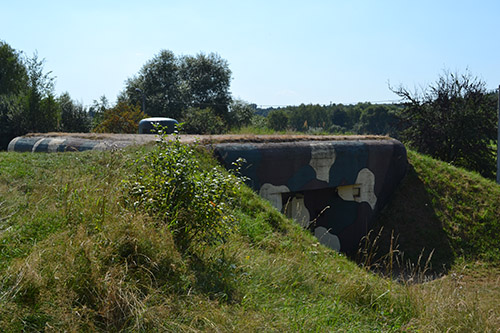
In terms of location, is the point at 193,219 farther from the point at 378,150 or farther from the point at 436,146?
the point at 436,146

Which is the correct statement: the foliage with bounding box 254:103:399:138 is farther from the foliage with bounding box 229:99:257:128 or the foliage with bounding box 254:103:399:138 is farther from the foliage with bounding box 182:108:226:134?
the foliage with bounding box 182:108:226:134

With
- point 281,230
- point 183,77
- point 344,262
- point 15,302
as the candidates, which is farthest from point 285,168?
point 183,77

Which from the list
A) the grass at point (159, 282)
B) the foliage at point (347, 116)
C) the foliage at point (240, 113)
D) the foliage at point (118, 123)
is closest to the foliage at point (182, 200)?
the grass at point (159, 282)

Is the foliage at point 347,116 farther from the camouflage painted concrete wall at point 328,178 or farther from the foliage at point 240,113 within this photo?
the camouflage painted concrete wall at point 328,178

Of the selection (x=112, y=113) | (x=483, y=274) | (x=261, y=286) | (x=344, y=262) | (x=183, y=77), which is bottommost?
(x=483, y=274)

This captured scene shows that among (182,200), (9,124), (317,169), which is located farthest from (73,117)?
(182,200)

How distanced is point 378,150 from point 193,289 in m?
8.43

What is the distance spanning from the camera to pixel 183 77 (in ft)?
130

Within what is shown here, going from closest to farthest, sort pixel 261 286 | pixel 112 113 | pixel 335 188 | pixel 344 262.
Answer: pixel 261 286 → pixel 344 262 → pixel 335 188 → pixel 112 113

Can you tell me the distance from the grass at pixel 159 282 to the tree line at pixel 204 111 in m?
7.54

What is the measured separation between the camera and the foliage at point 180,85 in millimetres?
36688

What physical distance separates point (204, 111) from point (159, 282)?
19.0 meters

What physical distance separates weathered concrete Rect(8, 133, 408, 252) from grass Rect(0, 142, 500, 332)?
3.07m

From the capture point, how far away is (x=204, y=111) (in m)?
22.2
